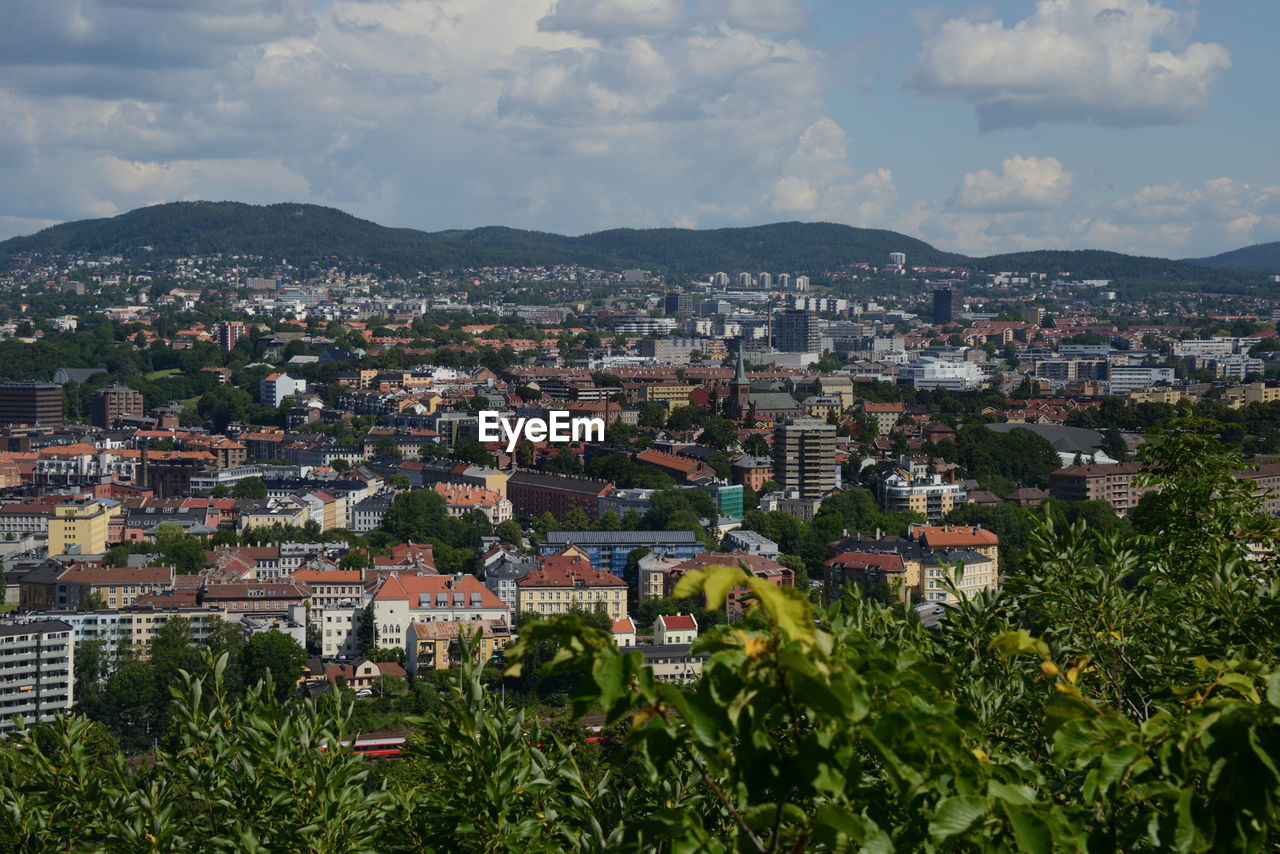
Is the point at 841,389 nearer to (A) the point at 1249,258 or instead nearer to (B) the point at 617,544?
(B) the point at 617,544

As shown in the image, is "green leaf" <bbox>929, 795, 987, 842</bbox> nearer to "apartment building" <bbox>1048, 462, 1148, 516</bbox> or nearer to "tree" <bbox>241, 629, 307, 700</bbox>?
"tree" <bbox>241, 629, 307, 700</bbox>

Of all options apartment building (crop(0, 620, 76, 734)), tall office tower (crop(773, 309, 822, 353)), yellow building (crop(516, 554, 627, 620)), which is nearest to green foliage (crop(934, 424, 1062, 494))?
yellow building (crop(516, 554, 627, 620))

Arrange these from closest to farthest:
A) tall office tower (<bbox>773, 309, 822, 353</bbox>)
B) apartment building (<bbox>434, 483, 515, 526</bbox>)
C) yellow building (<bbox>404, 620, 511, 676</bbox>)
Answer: yellow building (<bbox>404, 620, 511, 676</bbox>) → apartment building (<bbox>434, 483, 515, 526</bbox>) → tall office tower (<bbox>773, 309, 822, 353</bbox>)

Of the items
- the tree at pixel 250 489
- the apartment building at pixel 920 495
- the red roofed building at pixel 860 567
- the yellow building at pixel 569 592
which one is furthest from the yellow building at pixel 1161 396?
the yellow building at pixel 569 592

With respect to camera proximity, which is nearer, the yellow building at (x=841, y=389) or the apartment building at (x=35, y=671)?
the apartment building at (x=35, y=671)

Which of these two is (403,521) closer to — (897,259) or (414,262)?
(414,262)

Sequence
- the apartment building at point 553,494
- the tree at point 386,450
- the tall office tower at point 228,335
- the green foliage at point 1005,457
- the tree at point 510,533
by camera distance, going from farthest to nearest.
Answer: the tall office tower at point 228,335 < the tree at point 386,450 < the green foliage at point 1005,457 < the apartment building at point 553,494 < the tree at point 510,533

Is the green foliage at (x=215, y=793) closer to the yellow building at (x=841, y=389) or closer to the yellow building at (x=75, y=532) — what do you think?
the yellow building at (x=75, y=532)
